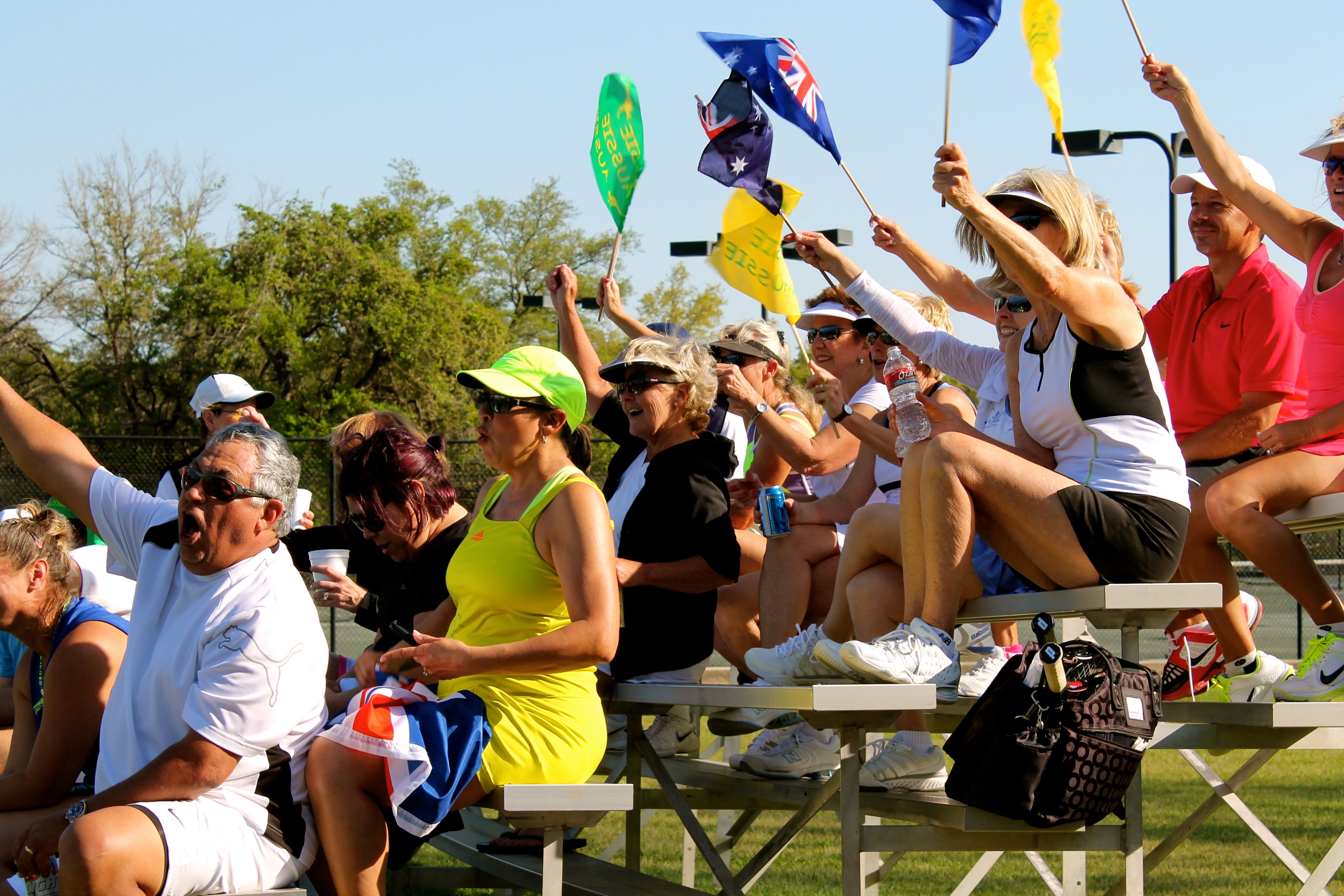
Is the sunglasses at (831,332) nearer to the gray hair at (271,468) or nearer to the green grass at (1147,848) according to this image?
the green grass at (1147,848)

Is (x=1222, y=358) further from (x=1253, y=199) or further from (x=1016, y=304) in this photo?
(x=1016, y=304)

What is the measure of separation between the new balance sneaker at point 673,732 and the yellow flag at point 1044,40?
101 inches

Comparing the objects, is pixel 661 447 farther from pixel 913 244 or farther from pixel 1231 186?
pixel 1231 186

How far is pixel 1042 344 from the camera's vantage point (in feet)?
12.1

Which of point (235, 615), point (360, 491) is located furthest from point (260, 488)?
point (360, 491)

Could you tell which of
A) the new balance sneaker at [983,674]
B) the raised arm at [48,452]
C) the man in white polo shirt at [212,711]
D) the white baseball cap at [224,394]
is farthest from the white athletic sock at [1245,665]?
the white baseball cap at [224,394]

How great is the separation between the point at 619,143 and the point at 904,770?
3.45m

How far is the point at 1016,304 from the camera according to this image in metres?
4.16

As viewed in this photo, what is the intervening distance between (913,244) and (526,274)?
44.5m

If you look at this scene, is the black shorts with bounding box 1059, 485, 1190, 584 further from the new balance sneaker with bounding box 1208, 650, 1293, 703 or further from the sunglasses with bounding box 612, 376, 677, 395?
the sunglasses with bounding box 612, 376, 677, 395

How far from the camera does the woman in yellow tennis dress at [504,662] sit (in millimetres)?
3160

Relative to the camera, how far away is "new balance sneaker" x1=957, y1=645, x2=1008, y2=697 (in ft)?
12.1

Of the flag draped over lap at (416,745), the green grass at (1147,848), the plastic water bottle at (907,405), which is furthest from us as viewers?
the green grass at (1147,848)

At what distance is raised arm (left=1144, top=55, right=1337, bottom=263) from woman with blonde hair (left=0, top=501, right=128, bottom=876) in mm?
3726
